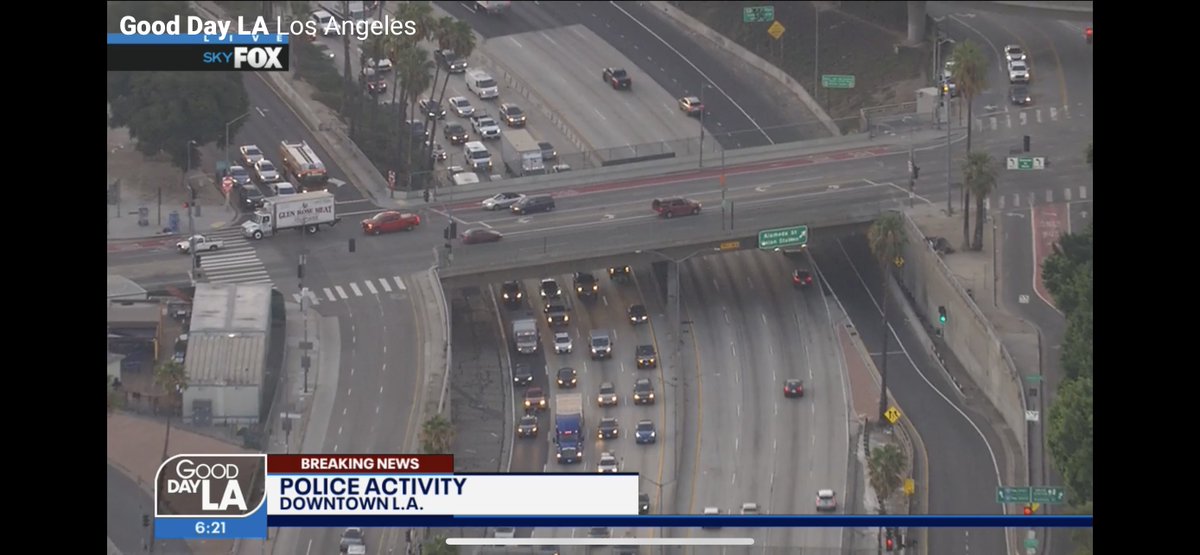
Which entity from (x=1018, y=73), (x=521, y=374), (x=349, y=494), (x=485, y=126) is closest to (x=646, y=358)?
(x=521, y=374)

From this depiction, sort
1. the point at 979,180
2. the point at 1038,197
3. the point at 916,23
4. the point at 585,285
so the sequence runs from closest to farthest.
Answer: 1. the point at 585,285
2. the point at 979,180
3. the point at 1038,197
4. the point at 916,23

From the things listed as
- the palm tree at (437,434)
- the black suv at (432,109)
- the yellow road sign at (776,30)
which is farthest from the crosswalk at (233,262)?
the yellow road sign at (776,30)

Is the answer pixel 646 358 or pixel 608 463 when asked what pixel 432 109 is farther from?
pixel 608 463

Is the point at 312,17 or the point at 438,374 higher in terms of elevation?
the point at 312,17

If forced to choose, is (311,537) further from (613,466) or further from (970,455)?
(970,455)

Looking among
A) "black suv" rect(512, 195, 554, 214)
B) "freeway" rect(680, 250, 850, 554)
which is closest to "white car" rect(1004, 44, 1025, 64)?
"freeway" rect(680, 250, 850, 554)
